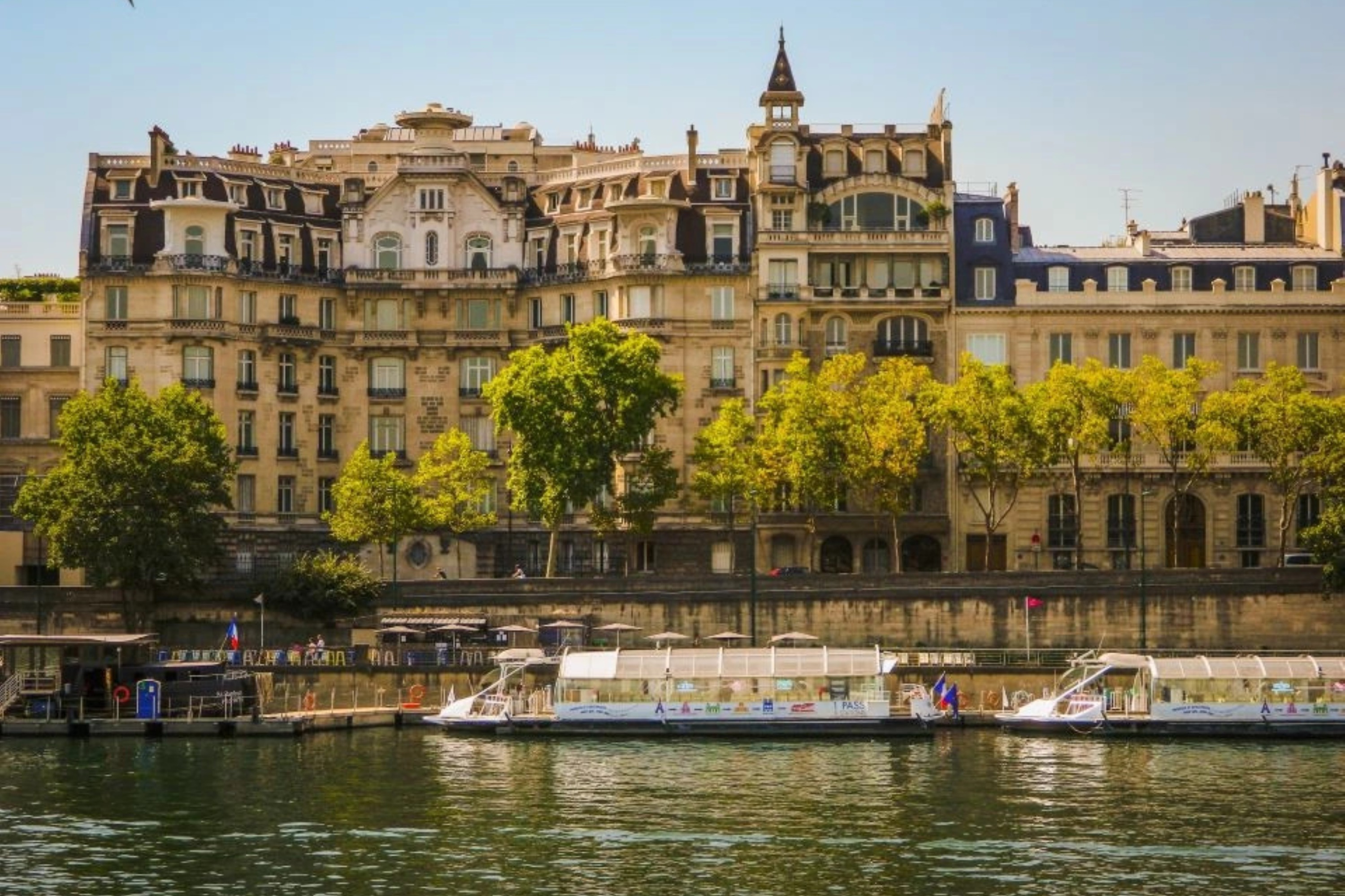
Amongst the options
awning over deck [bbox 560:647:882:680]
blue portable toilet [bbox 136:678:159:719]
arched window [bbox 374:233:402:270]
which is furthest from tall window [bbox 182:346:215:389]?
awning over deck [bbox 560:647:882:680]

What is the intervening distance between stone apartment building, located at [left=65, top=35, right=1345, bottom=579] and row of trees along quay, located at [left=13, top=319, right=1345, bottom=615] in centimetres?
239

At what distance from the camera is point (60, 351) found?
138875 millimetres

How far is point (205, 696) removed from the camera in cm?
10456

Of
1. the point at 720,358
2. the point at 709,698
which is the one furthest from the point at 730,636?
the point at 720,358

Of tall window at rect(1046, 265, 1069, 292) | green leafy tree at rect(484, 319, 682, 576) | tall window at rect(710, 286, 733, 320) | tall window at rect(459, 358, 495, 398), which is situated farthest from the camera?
tall window at rect(459, 358, 495, 398)

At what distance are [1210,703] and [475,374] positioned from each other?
4766cm

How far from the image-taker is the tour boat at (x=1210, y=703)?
338 feet

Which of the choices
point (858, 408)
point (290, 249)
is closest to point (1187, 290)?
point (858, 408)

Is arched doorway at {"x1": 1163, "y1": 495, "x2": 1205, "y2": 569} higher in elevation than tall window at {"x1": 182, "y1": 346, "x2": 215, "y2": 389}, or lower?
lower

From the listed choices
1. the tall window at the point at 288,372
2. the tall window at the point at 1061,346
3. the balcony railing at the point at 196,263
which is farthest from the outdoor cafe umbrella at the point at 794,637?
the balcony railing at the point at 196,263

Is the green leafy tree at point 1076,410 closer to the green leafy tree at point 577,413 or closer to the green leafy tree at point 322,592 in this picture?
the green leafy tree at point 577,413

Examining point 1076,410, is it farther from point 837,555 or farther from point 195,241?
point 195,241

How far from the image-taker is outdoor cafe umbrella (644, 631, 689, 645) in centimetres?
11488

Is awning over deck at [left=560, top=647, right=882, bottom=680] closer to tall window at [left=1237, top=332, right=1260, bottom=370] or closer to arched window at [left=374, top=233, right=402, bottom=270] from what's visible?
→ tall window at [left=1237, top=332, right=1260, bottom=370]
